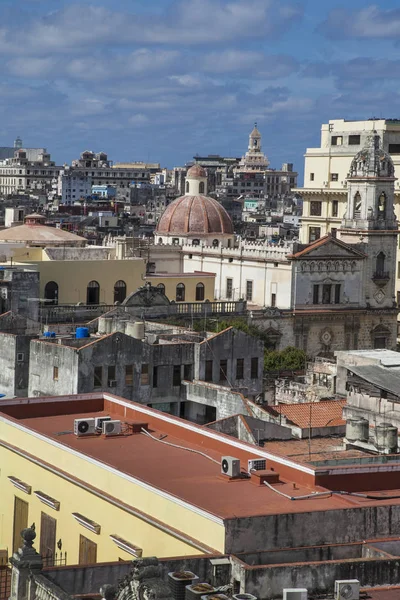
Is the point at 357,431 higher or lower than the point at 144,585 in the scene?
lower

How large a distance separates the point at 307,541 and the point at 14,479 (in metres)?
8.25

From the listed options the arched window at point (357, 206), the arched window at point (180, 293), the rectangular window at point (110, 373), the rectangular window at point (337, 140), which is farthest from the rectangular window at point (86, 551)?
the rectangular window at point (337, 140)

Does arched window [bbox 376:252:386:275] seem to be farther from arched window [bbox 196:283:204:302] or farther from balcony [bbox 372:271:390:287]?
arched window [bbox 196:283:204:302]

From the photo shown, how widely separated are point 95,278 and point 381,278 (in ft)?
59.8

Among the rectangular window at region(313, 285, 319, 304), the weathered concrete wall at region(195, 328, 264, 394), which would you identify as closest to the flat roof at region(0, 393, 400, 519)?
the weathered concrete wall at region(195, 328, 264, 394)

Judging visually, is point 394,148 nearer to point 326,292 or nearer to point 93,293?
point 326,292

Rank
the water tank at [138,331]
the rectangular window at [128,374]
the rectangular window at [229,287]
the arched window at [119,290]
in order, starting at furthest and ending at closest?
the rectangular window at [229,287] < the arched window at [119,290] < the water tank at [138,331] < the rectangular window at [128,374]

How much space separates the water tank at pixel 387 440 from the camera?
36281 millimetres

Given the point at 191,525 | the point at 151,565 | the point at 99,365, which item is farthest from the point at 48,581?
the point at 99,365

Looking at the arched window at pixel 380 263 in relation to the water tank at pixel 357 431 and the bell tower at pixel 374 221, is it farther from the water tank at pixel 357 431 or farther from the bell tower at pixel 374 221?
the water tank at pixel 357 431

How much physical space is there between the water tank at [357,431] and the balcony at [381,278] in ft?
163

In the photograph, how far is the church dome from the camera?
288ft

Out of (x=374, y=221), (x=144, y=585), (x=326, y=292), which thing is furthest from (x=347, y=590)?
(x=374, y=221)

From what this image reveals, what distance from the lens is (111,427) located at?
34.5 meters
